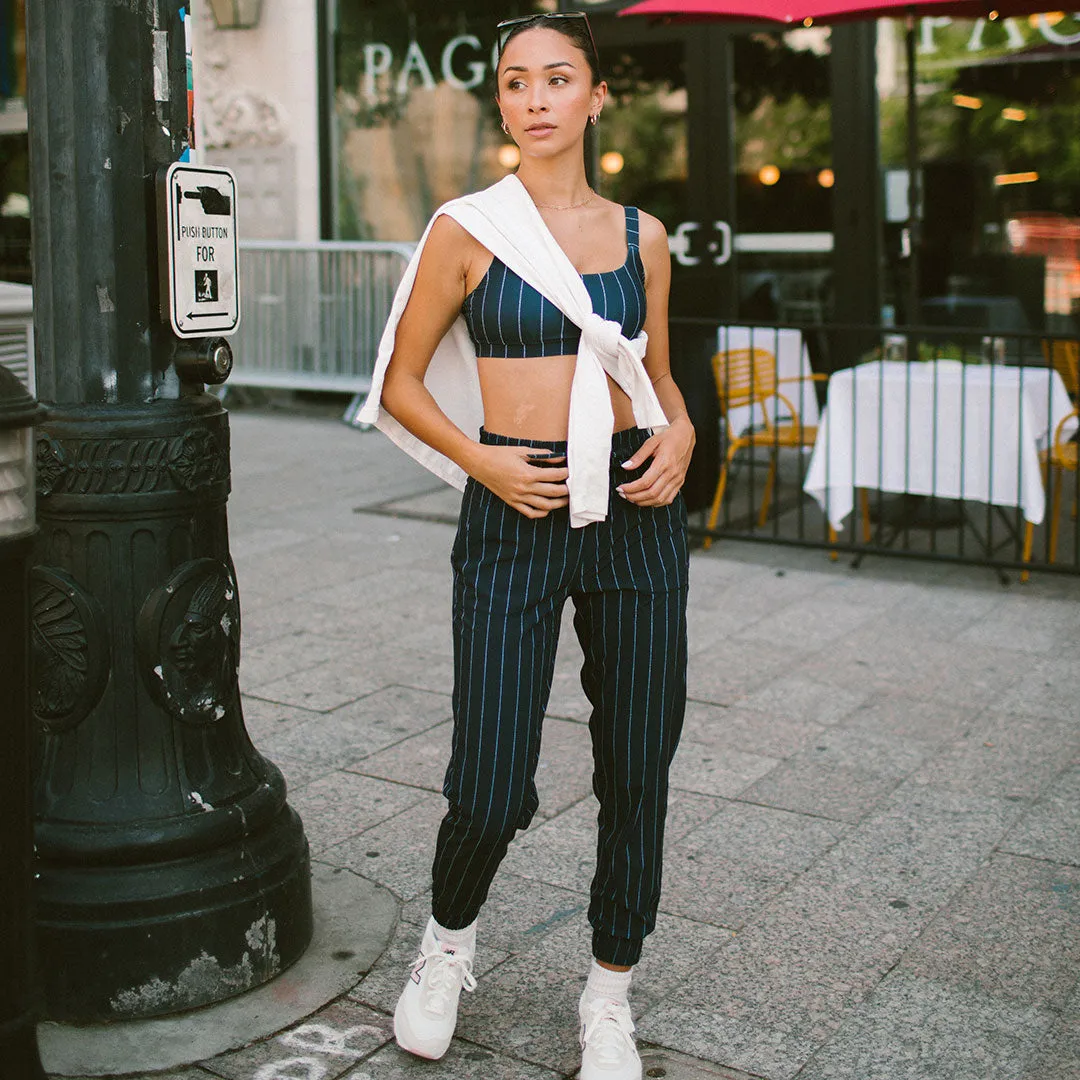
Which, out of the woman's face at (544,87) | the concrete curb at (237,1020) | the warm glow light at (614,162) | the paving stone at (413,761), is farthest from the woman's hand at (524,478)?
the warm glow light at (614,162)

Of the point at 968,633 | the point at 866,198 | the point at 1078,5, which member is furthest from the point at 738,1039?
the point at 866,198

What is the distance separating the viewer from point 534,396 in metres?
2.89

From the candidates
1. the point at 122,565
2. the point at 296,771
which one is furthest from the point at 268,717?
the point at 122,565

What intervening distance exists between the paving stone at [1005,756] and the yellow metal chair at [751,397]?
2626 mm

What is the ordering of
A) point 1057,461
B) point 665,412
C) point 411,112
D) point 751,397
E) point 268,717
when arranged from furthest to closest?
point 411,112
point 751,397
point 1057,461
point 268,717
point 665,412

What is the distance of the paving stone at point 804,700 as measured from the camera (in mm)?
5258

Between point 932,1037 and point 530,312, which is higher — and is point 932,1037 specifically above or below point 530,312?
below

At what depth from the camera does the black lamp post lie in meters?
2.39

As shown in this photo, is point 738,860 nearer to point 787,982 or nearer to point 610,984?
point 787,982

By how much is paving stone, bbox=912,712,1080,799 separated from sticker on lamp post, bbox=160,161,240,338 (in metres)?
2.55

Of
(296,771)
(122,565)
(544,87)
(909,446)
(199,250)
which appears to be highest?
(544,87)

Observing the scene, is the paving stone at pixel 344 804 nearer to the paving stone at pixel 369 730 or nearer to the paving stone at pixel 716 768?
the paving stone at pixel 369 730

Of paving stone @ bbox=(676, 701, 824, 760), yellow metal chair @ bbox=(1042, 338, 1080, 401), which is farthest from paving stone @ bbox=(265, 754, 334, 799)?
yellow metal chair @ bbox=(1042, 338, 1080, 401)

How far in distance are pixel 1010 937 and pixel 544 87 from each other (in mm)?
2192
